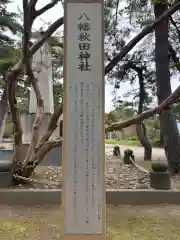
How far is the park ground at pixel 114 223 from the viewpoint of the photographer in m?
3.28

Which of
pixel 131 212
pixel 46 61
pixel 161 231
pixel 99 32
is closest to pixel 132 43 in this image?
pixel 99 32

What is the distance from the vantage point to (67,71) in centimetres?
277

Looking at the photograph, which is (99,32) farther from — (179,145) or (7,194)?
(179,145)

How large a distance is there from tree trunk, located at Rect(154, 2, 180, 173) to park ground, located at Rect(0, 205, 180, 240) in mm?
4074

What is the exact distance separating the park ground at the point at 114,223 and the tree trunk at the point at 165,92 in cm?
407

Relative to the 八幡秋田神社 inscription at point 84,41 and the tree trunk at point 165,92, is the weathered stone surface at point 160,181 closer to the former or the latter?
the 八幡秋田神社 inscription at point 84,41

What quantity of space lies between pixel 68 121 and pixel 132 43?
2.98 m

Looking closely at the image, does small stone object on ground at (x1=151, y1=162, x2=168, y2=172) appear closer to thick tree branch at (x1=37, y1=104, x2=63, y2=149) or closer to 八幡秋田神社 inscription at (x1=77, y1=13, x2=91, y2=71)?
thick tree branch at (x1=37, y1=104, x2=63, y2=149)

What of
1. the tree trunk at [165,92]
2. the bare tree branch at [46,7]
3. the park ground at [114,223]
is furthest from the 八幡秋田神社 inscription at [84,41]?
the tree trunk at [165,92]

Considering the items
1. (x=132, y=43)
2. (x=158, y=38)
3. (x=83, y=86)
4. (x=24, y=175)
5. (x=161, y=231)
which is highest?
(x=158, y=38)

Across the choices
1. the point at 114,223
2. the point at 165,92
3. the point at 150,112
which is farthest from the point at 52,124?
the point at 165,92

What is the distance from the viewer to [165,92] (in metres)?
8.55

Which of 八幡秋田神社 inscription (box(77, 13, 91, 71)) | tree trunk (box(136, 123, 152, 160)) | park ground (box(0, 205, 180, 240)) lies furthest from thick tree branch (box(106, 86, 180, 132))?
tree trunk (box(136, 123, 152, 160))

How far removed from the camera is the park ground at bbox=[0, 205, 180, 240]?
328 cm
